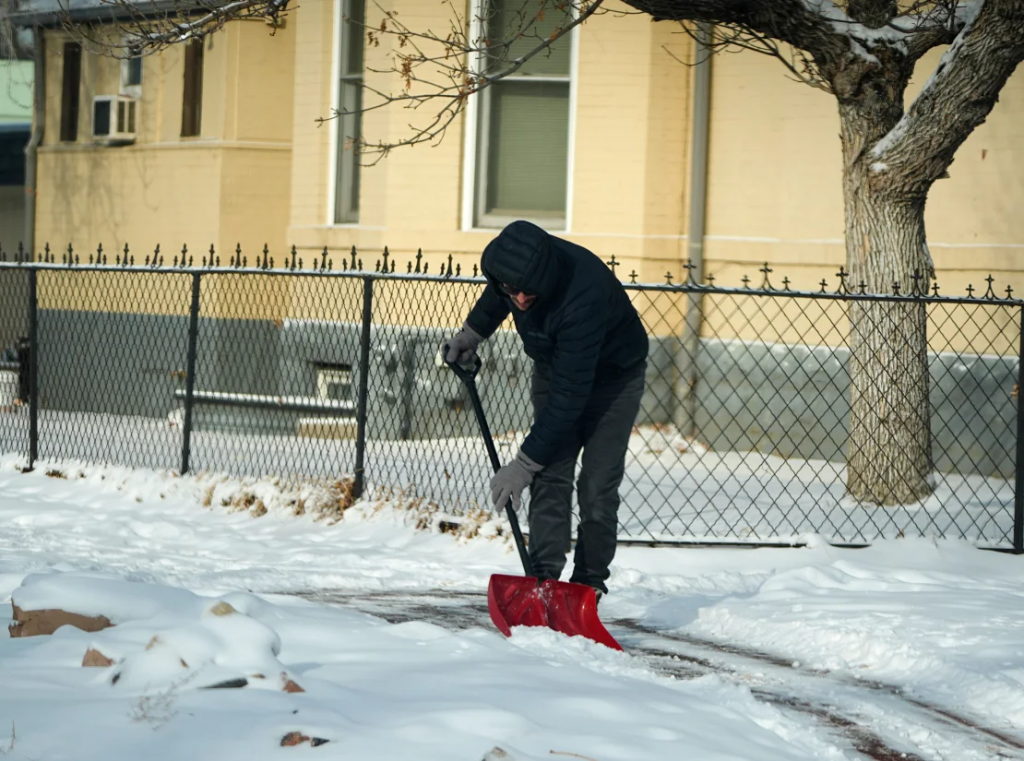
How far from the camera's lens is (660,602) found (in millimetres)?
6555

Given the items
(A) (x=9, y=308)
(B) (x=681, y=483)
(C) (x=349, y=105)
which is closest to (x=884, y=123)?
(B) (x=681, y=483)

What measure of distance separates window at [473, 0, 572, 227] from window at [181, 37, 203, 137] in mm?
4106

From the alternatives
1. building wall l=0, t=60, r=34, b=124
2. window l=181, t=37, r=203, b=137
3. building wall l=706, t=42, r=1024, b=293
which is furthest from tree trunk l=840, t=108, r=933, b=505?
building wall l=0, t=60, r=34, b=124

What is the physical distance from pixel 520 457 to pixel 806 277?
662cm

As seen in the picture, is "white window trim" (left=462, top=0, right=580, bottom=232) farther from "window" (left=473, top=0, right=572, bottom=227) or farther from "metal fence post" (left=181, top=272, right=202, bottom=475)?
"metal fence post" (left=181, top=272, right=202, bottom=475)

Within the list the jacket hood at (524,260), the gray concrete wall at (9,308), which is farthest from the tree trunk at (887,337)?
the gray concrete wall at (9,308)

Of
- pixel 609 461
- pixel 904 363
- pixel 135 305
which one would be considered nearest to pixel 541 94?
pixel 904 363

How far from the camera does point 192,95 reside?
1441 cm

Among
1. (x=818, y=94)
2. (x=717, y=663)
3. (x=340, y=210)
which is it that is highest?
(x=818, y=94)

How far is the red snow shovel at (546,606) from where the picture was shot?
5.22 metres

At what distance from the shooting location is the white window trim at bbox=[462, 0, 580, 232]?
11.5m

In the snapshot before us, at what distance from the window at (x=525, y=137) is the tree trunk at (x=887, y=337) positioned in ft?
12.0

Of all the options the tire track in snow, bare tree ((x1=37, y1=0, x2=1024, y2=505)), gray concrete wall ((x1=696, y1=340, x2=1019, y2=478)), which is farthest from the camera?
gray concrete wall ((x1=696, y1=340, x2=1019, y2=478))

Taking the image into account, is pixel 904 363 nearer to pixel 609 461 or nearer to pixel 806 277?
pixel 806 277
